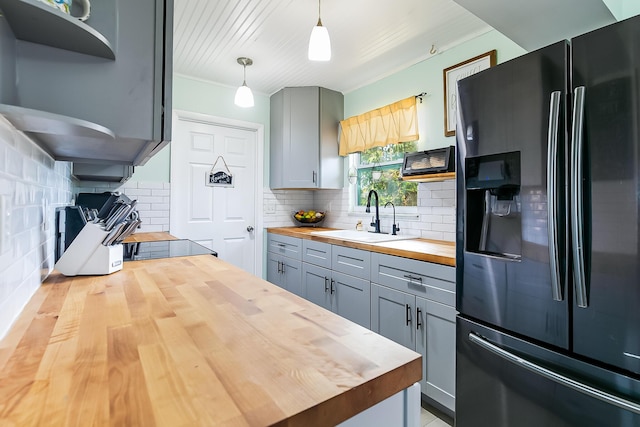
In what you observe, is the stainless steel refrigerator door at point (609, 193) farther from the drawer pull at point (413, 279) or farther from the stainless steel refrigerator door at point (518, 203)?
the drawer pull at point (413, 279)

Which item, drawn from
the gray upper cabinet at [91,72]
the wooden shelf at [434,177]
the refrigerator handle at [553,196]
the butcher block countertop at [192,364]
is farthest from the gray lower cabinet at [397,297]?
the gray upper cabinet at [91,72]

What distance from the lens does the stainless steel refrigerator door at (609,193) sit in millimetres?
1021

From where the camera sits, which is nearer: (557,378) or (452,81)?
(557,378)

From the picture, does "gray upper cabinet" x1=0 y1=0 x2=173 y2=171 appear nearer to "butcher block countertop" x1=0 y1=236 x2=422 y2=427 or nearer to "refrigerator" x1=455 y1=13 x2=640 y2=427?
"butcher block countertop" x1=0 y1=236 x2=422 y2=427

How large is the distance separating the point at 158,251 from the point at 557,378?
1.94m

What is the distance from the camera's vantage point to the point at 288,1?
201 cm

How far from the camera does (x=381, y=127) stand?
3039mm

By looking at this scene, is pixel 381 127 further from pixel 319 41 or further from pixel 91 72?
pixel 91 72

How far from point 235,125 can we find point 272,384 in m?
3.39

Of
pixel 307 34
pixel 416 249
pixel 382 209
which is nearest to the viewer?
pixel 416 249

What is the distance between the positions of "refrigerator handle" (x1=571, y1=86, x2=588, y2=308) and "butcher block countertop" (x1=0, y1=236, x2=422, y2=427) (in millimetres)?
873

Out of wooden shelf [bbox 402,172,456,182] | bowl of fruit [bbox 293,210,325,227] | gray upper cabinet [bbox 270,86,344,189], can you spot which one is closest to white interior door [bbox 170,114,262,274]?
gray upper cabinet [bbox 270,86,344,189]

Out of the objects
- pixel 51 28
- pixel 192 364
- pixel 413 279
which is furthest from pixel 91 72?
pixel 413 279

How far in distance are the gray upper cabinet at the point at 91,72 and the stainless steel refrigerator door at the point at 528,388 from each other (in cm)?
153
